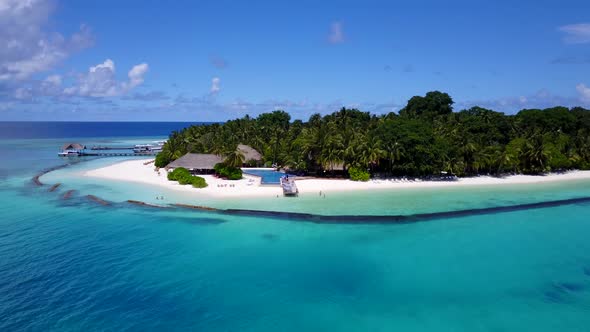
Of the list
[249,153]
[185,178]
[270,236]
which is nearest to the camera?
[270,236]

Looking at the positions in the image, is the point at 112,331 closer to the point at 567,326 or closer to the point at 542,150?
the point at 567,326

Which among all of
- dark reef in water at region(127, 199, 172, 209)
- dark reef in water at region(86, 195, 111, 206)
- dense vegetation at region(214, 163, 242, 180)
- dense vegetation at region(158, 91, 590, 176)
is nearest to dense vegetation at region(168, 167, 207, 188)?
dense vegetation at region(214, 163, 242, 180)

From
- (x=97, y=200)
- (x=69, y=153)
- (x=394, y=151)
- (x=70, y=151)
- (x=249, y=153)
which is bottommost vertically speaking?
(x=97, y=200)

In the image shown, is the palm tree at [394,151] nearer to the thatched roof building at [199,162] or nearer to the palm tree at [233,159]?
the palm tree at [233,159]

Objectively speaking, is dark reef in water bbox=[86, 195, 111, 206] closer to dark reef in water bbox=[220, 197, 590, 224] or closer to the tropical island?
the tropical island

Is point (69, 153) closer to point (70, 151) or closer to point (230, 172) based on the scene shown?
point (70, 151)

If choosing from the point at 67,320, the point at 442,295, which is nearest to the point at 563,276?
the point at 442,295

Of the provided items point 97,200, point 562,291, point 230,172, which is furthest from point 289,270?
point 230,172
